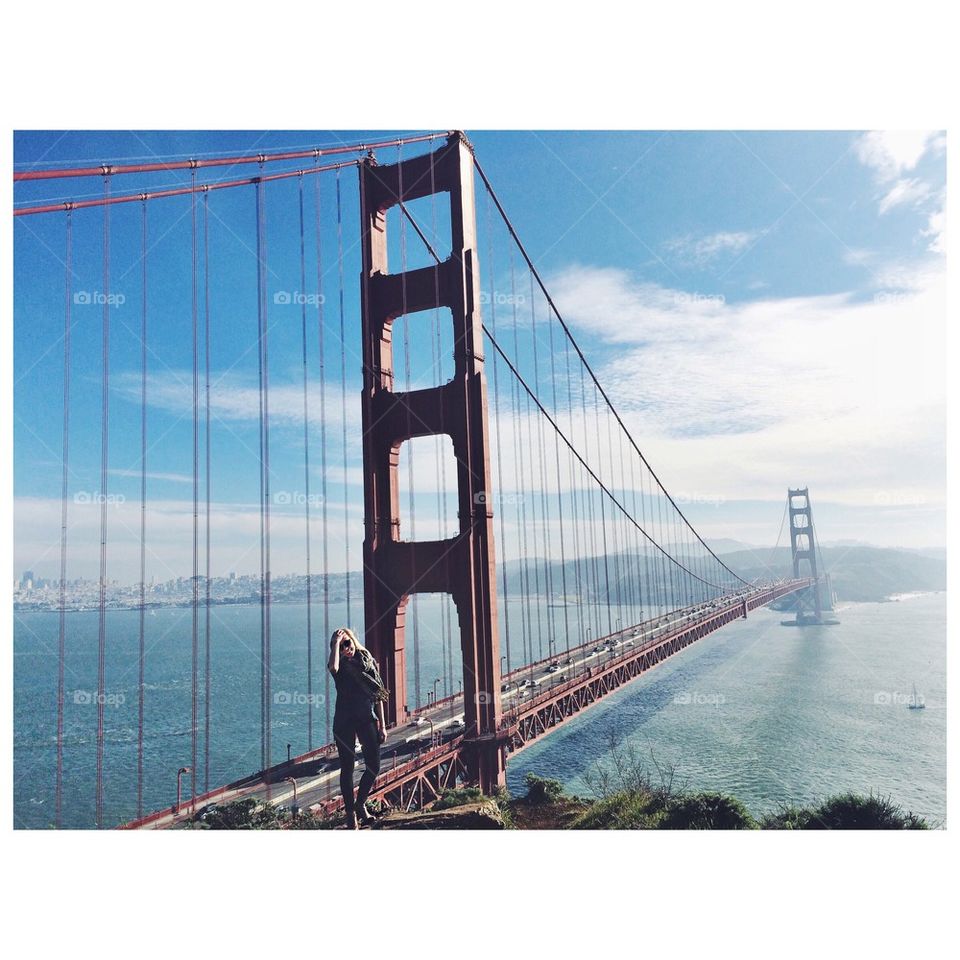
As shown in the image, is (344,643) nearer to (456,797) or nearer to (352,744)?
(352,744)

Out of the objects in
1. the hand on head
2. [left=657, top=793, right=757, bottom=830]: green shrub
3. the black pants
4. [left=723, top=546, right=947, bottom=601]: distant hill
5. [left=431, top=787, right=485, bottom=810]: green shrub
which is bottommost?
[left=723, top=546, right=947, bottom=601]: distant hill

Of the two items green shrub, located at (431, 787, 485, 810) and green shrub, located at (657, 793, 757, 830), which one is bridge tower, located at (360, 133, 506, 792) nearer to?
green shrub, located at (431, 787, 485, 810)

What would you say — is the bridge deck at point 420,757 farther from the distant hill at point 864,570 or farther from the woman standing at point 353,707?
the distant hill at point 864,570

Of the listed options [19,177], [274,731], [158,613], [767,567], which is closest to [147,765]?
[274,731]

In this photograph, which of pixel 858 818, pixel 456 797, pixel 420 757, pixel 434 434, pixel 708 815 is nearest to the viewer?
pixel 858 818

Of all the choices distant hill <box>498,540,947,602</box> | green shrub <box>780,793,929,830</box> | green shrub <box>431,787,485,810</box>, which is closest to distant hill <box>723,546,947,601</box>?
distant hill <box>498,540,947,602</box>

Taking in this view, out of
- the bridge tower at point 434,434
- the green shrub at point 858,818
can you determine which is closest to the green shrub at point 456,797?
the bridge tower at point 434,434

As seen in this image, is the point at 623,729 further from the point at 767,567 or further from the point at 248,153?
the point at 767,567

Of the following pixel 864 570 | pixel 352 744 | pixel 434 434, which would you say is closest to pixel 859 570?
pixel 864 570
